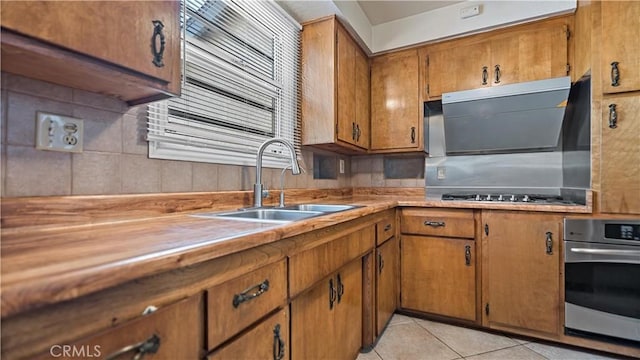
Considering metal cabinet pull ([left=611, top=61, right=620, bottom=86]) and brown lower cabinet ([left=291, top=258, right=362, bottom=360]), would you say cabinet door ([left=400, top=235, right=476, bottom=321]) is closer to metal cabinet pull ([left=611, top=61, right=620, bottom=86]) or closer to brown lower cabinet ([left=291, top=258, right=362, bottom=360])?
brown lower cabinet ([left=291, top=258, right=362, bottom=360])

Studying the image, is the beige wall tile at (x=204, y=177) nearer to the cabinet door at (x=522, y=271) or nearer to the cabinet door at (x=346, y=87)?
the cabinet door at (x=346, y=87)

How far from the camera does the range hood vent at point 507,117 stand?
7.04 ft

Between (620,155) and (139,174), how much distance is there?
2452 millimetres

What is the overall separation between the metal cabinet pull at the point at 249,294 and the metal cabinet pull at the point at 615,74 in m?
2.17

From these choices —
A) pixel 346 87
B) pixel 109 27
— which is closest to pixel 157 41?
pixel 109 27

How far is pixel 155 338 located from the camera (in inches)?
22.7

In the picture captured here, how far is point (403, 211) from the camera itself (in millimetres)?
2244

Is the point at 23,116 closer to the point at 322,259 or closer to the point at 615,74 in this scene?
the point at 322,259

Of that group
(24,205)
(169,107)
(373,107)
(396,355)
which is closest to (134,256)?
(24,205)

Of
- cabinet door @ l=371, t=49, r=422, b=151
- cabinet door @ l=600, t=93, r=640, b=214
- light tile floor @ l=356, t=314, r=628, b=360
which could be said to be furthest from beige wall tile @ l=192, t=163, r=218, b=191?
cabinet door @ l=600, t=93, r=640, b=214

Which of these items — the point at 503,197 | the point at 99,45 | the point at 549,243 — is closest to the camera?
the point at 99,45

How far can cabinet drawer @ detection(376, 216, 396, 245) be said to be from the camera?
6.17 ft

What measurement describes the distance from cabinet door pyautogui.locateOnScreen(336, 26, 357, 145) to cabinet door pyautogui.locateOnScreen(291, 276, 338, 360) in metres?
1.22

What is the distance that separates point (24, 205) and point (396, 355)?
183 centimetres
